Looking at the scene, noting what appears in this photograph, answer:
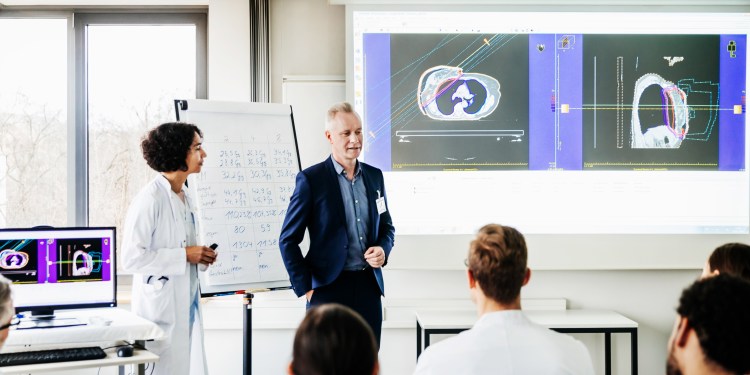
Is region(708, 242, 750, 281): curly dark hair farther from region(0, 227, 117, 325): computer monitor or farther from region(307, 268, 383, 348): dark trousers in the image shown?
region(0, 227, 117, 325): computer monitor

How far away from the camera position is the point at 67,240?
3150mm

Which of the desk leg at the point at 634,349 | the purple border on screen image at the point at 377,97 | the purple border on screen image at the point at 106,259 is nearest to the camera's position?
the purple border on screen image at the point at 106,259

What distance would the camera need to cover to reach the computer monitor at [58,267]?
3.06 m

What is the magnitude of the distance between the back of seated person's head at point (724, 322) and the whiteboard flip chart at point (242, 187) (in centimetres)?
260

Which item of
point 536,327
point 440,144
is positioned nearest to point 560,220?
point 440,144

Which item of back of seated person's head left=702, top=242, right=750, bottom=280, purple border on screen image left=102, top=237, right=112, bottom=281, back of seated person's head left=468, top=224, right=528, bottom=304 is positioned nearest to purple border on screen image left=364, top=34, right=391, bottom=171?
purple border on screen image left=102, top=237, right=112, bottom=281

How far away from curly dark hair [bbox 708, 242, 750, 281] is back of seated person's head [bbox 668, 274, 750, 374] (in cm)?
85

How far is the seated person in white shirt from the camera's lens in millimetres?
1495

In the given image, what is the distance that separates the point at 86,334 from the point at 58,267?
440mm

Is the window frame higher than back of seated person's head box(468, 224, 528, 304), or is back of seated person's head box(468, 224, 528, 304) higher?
the window frame

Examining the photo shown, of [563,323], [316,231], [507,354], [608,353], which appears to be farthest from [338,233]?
[608,353]

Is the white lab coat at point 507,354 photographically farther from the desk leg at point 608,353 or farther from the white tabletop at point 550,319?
the desk leg at point 608,353

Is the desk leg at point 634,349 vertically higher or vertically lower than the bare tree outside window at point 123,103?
lower

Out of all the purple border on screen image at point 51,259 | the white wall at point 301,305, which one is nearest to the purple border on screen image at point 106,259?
the purple border on screen image at point 51,259
